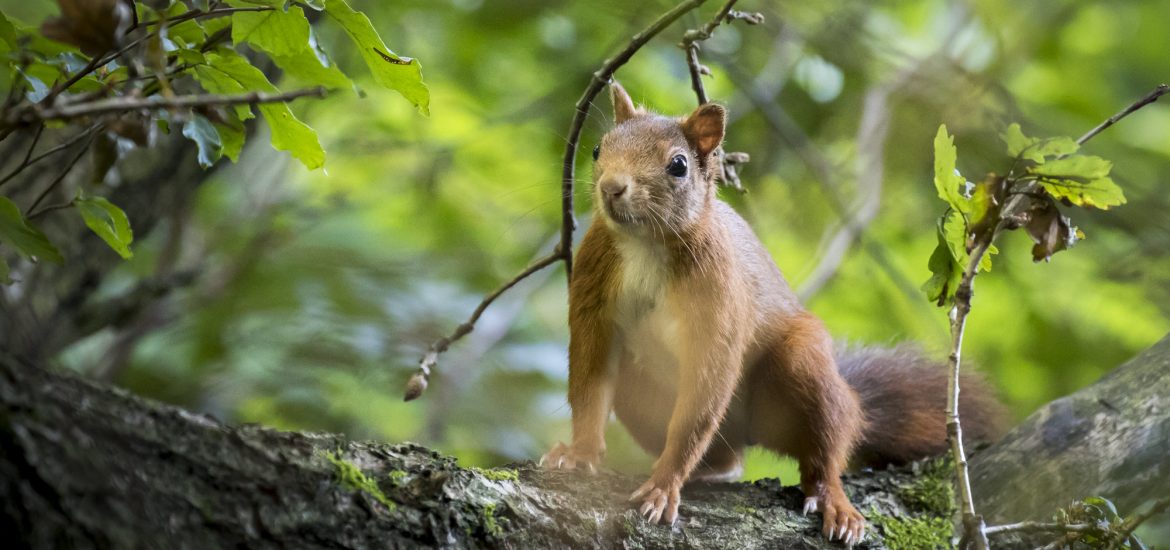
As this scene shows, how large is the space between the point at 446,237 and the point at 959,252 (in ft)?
15.0

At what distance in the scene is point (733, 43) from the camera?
6.08m

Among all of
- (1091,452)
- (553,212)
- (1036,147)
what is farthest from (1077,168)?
(553,212)

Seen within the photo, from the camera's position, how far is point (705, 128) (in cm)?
359

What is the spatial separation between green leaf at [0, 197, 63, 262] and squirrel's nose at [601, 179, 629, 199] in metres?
1.65

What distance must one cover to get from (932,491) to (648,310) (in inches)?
43.7

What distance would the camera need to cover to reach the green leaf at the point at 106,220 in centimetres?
229

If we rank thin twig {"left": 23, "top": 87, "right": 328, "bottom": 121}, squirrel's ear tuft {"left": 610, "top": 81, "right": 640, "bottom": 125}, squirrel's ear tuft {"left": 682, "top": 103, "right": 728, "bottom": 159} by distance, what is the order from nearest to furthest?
1. thin twig {"left": 23, "top": 87, "right": 328, "bottom": 121}
2. squirrel's ear tuft {"left": 682, "top": 103, "right": 728, "bottom": 159}
3. squirrel's ear tuft {"left": 610, "top": 81, "right": 640, "bottom": 125}

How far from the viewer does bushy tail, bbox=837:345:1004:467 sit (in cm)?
394

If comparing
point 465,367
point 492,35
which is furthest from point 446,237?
point 465,367

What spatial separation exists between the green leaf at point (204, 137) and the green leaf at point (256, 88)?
0.08 meters

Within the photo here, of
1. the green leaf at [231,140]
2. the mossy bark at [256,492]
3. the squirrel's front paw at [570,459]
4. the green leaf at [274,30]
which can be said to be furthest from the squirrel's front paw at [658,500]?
the green leaf at [274,30]

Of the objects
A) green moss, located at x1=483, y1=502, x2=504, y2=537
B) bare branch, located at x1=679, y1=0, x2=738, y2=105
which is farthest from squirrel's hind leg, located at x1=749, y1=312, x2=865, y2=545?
green moss, located at x1=483, y1=502, x2=504, y2=537

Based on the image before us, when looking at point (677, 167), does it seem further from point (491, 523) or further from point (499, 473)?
point (491, 523)

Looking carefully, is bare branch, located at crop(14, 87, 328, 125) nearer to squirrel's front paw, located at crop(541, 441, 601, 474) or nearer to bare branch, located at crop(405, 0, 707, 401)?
bare branch, located at crop(405, 0, 707, 401)
